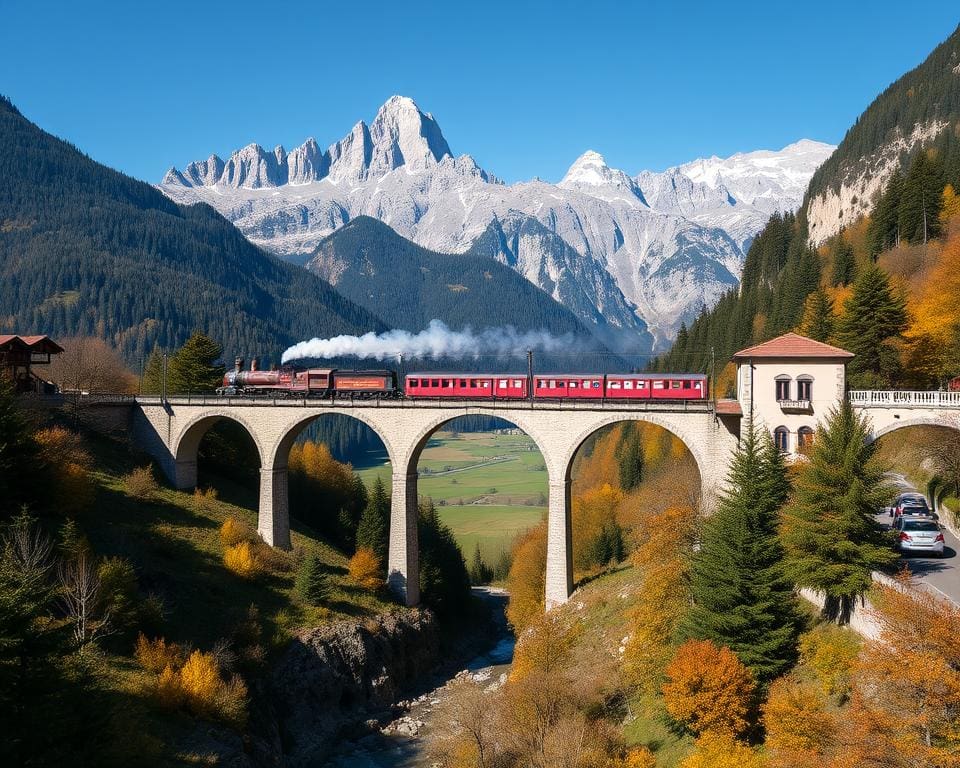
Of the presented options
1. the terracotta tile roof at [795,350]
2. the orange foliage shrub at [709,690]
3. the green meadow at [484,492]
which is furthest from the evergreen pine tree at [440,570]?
the orange foliage shrub at [709,690]

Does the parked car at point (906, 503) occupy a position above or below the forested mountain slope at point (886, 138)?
below

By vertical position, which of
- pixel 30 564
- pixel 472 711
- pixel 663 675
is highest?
pixel 30 564

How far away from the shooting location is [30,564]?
30.7 metres

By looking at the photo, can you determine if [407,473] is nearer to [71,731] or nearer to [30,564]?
[30,564]

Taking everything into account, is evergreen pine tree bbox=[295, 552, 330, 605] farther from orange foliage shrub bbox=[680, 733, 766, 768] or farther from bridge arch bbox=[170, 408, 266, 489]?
orange foliage shrub bbox=[680, 733, 766, 768]

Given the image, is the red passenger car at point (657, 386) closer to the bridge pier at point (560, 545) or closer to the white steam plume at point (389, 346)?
the bridge pier at point (560, 545)

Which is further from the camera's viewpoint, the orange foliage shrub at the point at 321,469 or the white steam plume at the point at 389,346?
the white steam plume at the point at 389,346

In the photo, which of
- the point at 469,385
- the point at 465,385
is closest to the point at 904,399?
the point at 469,385

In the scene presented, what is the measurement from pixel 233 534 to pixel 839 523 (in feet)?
127

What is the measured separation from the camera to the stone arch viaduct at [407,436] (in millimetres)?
43562

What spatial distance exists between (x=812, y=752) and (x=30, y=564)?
3063 centimetres

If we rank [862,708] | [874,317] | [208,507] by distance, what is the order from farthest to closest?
1. [208,507]
2. [874,317]
3. [862,708]

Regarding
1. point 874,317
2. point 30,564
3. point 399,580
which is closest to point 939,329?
point 874,317

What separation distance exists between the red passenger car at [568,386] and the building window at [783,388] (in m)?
10.3
